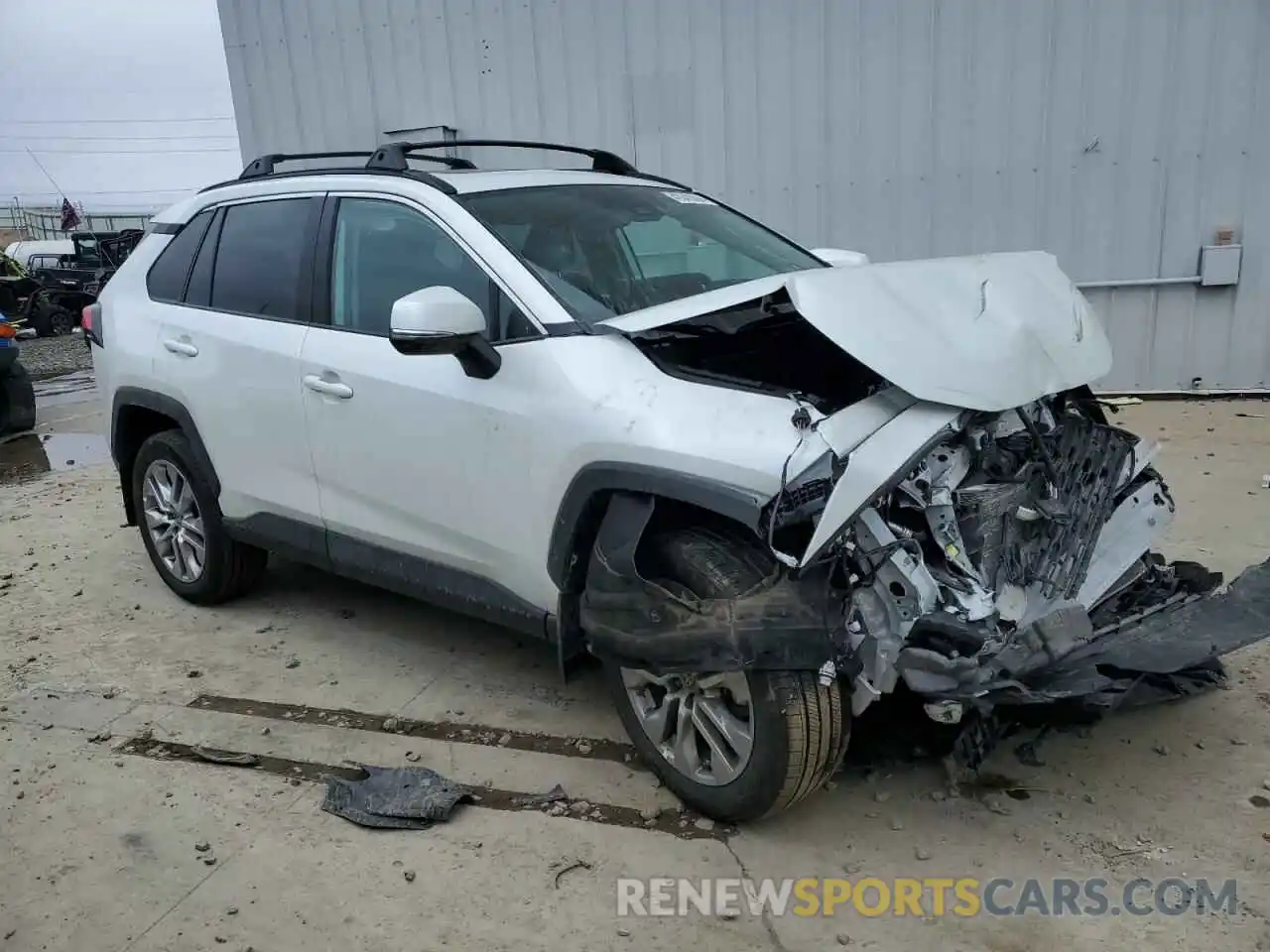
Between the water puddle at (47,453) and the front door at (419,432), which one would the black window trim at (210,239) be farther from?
the water puddle at (47,453)

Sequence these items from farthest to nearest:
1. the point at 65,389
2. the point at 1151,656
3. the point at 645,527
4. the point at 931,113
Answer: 1. the point at 65,389
2. the point at 931,113
3. the point at 645,527
4. the point at 1151,656

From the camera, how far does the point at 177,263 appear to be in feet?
14.3

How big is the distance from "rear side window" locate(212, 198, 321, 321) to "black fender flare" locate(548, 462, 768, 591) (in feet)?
5.02

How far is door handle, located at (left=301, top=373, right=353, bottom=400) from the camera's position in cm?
343

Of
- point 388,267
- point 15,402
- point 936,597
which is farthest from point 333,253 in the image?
point 15,402

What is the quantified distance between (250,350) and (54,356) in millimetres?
16181

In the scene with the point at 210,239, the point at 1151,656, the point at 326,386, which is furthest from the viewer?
the point at 210,239

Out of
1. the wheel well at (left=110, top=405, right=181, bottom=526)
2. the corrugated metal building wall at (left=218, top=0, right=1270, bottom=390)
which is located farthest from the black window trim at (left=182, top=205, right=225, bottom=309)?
the corrugated metal building wall at (left=218, top=0, right=1270, bottom=390)

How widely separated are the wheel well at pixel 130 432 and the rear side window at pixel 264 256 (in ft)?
2.64

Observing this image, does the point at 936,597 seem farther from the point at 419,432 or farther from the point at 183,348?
the point at 183,348

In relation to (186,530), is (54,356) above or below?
below

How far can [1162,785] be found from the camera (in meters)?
2.89

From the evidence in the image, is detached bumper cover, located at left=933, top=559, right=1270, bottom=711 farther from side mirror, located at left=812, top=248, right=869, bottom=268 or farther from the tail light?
the tail light

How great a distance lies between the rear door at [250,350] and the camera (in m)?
3.72
